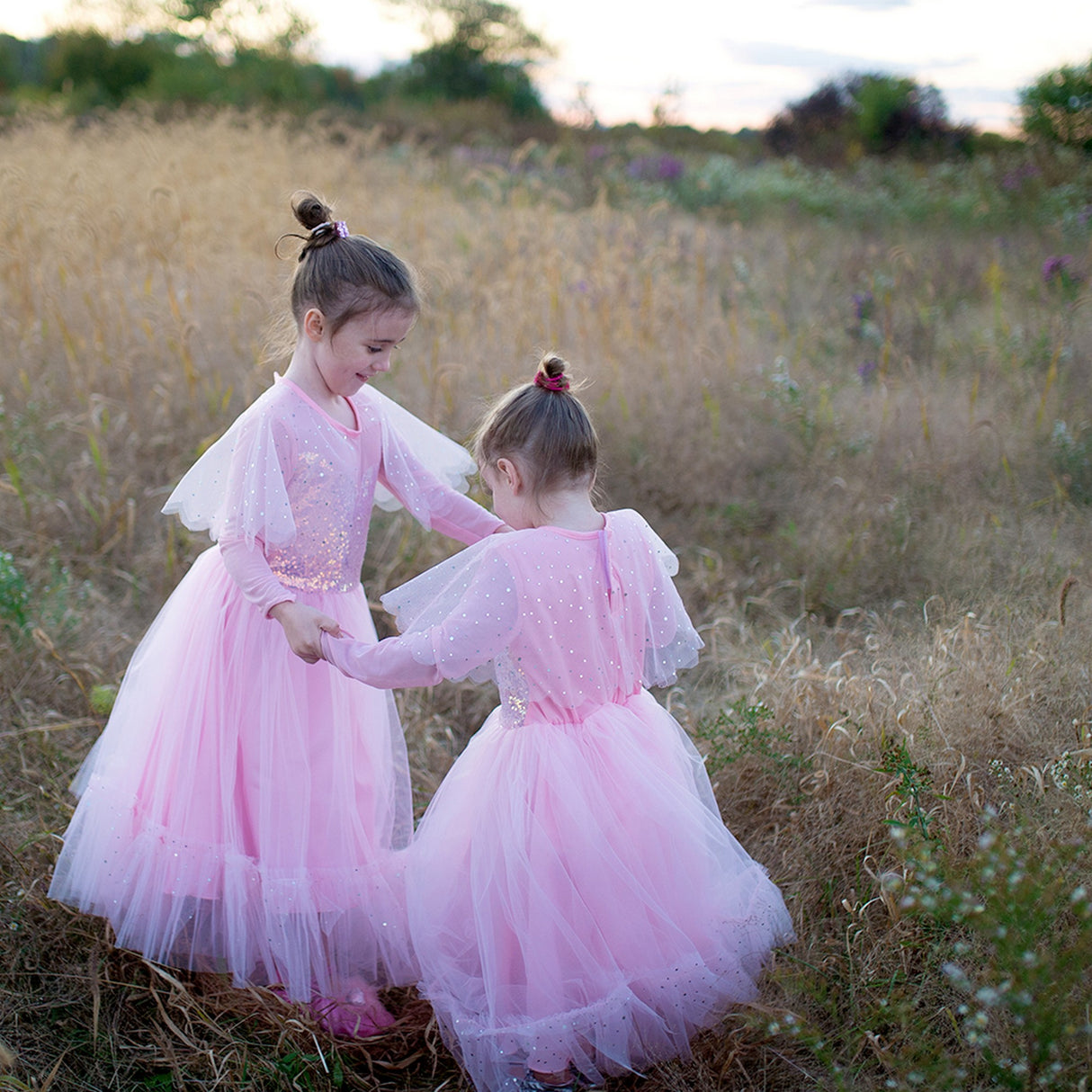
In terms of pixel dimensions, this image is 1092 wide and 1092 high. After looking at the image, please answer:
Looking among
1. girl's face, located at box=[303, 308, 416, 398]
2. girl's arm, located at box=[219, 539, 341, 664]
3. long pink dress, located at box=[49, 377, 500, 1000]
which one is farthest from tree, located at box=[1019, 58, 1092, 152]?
girl's arm, located at box=[219, 539, 341, 664]

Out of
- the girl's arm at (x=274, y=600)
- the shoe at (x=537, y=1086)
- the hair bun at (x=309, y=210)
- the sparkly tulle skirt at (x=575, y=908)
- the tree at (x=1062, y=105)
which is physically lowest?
the shoe at (x=537, y=1086)

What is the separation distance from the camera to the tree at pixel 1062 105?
9.39 metres

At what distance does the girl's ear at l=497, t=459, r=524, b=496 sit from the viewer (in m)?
2.05

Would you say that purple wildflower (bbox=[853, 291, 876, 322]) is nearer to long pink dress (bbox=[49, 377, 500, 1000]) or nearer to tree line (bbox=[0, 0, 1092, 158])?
long pink dress (bbox=[49, 377, 500, 1000])

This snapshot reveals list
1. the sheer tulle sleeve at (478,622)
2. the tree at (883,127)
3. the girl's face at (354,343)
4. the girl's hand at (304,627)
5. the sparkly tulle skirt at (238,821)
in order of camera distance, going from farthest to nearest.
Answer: the tree at (883,127)
the sparkly tulle skirt at (238,821)
the girl's face at (354,343)
the girl's hand at (304,627)
the sheer tulle sleeve at (478,622)

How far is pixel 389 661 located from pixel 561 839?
53 cm

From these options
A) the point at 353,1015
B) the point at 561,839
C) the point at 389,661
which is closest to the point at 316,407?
the point at 389,661

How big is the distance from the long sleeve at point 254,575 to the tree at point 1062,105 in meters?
9.95

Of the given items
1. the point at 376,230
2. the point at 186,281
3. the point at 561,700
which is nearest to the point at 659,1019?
the point at 561,700

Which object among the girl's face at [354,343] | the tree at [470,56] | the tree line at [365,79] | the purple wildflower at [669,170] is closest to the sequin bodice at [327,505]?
the girl's face at [354,343]

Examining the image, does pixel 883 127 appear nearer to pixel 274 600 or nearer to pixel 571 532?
pixel 571 532

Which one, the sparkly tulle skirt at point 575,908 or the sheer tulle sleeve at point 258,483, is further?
the sheer tulle sleeve at point 258,483

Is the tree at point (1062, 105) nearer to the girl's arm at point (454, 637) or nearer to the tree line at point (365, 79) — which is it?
the tree line at point (365, 79)

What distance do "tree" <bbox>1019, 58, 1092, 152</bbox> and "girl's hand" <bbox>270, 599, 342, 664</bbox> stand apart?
9955mm
